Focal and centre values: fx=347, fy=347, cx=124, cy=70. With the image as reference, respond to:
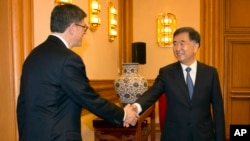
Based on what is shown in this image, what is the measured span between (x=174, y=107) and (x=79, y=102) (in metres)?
0.81

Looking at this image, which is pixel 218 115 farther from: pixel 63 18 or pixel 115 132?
pixel 63 18

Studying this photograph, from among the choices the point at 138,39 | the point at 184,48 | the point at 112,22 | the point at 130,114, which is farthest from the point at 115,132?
the point at 138,39

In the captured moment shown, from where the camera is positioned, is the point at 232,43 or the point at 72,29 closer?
the point at 72,29

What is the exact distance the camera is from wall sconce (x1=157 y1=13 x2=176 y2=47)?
5.88 m

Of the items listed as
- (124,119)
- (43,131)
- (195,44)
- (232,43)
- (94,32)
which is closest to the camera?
(43,131)

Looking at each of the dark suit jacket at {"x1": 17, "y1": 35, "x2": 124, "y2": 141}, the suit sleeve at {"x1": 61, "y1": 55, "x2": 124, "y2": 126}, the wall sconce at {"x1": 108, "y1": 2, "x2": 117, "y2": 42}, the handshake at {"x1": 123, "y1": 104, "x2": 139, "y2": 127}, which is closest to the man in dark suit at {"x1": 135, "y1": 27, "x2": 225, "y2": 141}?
the handshake at {"x1": 123, "y1": 104, "x2": 139, "y2": 127}

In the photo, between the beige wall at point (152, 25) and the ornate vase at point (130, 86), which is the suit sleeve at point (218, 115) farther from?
the beige wall at point (152, 25)

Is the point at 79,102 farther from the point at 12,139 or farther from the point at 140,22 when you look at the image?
the point at 140,22

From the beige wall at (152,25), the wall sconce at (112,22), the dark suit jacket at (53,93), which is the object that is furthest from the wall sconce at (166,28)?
the dark suit jacket at (53,93)

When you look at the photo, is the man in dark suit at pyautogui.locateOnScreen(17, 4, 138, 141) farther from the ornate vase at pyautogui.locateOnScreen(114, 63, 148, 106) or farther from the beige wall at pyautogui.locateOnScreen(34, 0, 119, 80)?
the ornate vase at pyautogui.locateOnScreen(114, 63, 148, 106)

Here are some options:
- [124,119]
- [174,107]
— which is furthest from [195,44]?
[124,119]

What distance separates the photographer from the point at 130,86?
144 inches

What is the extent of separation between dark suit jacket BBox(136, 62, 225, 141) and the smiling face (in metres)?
0.07

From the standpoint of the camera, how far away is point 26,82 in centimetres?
196
